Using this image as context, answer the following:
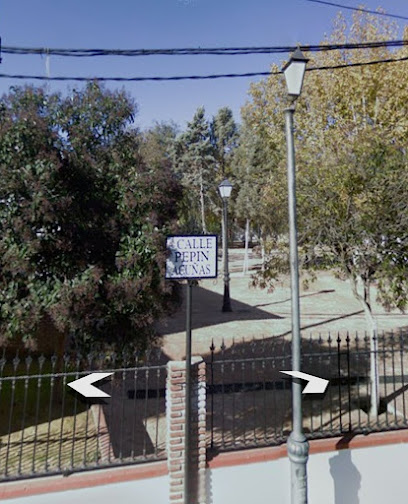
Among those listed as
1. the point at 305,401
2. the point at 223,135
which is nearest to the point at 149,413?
the point at 305,401

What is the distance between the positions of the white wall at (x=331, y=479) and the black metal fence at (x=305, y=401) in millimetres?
282

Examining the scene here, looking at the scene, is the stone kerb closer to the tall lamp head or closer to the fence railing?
the fence railing

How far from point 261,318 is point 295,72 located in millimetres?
13967

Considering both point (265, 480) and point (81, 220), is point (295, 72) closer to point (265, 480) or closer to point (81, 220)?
point (81, 220)

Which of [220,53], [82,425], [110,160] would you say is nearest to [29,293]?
[110,160]

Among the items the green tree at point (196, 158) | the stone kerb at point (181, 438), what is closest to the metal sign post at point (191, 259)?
the stone kerb at point (181, 438)

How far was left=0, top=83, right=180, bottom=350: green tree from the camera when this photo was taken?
15.8ft

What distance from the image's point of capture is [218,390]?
28.7ft

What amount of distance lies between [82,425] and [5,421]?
4.65 ft

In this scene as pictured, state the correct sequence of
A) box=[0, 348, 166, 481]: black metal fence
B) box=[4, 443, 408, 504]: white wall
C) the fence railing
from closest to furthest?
box=[4, 443, 408, 504]: white wall
box=[0, 348, 166, 481]: black metal fence
the fence railing

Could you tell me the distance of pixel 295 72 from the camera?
4.46 m

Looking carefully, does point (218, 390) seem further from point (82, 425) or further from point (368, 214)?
point (368, 214)

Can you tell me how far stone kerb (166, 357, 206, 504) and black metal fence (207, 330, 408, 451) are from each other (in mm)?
325

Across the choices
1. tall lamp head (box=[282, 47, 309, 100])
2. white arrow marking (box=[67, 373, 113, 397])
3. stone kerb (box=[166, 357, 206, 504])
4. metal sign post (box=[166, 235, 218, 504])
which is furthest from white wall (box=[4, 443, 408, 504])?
tall lamp head (box=[282, 47, 309, 100])
